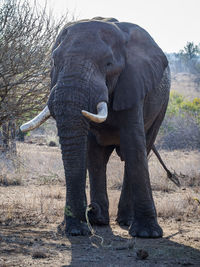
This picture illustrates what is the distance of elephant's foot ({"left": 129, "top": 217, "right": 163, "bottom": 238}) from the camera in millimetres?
6410

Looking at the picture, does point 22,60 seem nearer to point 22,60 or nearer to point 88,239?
point 22,60

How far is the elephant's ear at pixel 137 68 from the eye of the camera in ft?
21.2

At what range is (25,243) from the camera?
5.76 m

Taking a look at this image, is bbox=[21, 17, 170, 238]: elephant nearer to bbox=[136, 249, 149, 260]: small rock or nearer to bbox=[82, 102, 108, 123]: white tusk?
bbox=[82, 102, 108, 123]: white tusk

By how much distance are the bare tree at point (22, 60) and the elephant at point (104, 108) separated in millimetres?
1004

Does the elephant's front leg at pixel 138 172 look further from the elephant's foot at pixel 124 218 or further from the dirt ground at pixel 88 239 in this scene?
the elephant's foot at pixel 124 218

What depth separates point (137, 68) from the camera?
22.0 ft

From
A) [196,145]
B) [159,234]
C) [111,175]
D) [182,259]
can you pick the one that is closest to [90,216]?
[159,234]

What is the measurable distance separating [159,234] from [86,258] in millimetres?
1486

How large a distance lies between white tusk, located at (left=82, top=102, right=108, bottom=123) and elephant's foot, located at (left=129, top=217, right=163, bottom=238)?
1.55 m

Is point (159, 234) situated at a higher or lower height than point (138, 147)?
lower

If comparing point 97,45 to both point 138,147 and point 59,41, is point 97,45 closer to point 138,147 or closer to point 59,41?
point 59,41

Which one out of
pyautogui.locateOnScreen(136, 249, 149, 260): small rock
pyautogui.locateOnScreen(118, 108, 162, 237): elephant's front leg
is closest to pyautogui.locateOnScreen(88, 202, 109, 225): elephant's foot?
pyautogui.locateOnScreen(118, 108, 162, 237): elephant's front leg

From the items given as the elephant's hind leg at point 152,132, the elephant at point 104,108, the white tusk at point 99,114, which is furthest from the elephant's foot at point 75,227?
the elephant's hind leg at point 152,132
